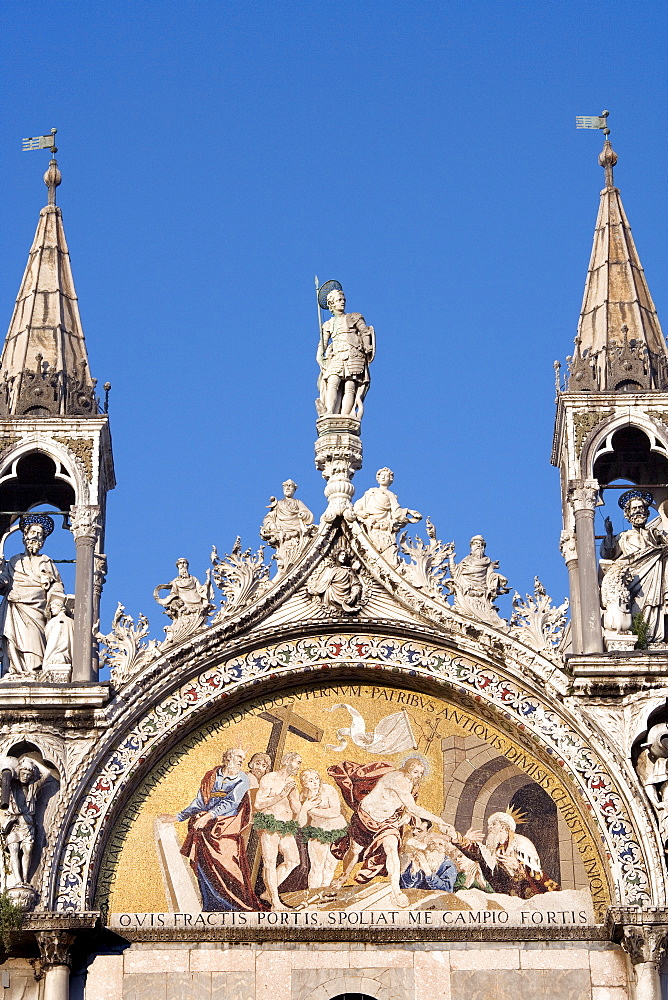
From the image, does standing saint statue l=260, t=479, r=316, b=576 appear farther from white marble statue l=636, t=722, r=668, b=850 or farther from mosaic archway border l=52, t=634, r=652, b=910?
white marble statue l=636, t=722, r=668, b=850

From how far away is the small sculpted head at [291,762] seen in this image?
19828 millimetres

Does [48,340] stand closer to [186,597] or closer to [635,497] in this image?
[186,597]

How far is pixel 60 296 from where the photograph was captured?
21.7 metres

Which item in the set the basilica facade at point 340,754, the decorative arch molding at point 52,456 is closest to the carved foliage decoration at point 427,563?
the basilica facade at point 340,754

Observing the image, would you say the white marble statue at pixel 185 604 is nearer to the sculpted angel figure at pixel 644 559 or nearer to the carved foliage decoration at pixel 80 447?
the carved foliage decoration at pixel 80 447

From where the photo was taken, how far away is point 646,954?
18594 mm

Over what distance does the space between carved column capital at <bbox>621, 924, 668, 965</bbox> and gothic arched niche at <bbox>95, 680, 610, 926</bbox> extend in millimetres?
505

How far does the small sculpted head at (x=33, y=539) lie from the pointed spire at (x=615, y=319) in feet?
15.4

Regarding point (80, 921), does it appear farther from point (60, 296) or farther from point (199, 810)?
point (60, 296)

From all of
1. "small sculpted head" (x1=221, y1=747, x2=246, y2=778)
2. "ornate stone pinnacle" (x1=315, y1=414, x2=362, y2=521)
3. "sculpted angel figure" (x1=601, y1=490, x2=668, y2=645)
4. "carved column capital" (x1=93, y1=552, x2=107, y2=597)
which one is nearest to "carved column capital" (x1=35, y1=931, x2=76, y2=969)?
"small sculpted head" (x1=221, y1=747, x2=246, y2=778)

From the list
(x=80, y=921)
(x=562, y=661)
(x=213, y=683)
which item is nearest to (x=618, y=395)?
(x=562, y=661)

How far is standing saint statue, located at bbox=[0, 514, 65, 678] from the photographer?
20.1 metres

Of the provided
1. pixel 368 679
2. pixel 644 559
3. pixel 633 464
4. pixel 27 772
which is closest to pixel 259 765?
pixel 368 679

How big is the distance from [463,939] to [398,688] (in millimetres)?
2245
